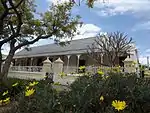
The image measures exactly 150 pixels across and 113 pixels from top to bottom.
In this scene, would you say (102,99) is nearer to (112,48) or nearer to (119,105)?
(119,105)

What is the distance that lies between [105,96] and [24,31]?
26.2 m

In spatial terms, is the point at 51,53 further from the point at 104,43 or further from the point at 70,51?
the point at 104,43

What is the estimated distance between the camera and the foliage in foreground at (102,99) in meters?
3.50

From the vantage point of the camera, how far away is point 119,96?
3676 millimetres

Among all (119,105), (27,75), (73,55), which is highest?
(73,55)

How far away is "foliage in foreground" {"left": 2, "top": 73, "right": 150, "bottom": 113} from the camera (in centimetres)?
350

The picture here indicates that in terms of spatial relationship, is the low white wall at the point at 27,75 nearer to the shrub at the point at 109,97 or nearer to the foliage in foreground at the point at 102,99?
the foliage in foreground at the point at 102,99

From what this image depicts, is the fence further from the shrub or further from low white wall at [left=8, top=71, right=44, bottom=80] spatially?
the shrub

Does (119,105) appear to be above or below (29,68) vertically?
below

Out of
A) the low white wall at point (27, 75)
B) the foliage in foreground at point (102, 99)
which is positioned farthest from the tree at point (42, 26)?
the foliage in foreground at point (102, 99)

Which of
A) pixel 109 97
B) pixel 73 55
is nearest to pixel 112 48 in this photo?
pixel 73 55

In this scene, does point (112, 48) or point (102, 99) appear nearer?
point (102, 99)

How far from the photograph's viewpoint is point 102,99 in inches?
139

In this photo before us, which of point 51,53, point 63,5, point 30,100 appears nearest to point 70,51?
point 51,53
